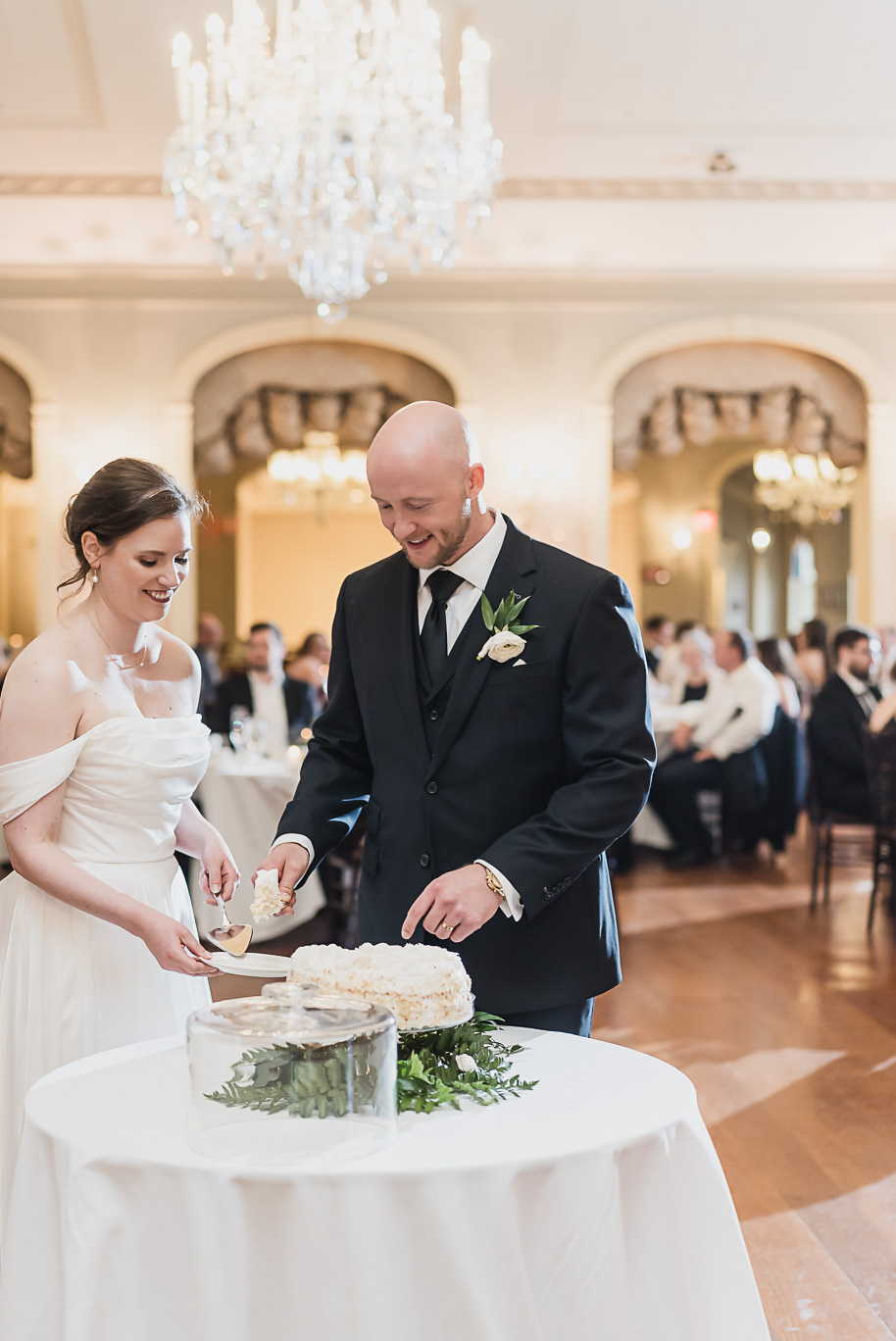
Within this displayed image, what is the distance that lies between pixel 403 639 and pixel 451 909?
0.53m

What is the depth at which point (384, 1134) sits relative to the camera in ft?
4.50

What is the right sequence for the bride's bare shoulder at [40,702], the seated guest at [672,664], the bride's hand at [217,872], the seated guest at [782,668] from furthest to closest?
1. the seated guest at [672,664]
2. the seated guest at [782,668]
3. the bride's hand at [217,872]
4. the bride's bare shoulder at [40,702]

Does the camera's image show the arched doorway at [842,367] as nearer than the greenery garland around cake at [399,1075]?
No

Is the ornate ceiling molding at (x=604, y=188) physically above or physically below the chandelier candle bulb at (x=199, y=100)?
above

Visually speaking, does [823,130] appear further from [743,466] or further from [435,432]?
[743,466]

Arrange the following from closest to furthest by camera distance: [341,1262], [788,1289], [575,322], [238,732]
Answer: [341,1262] < [788,1289] < [238,732] < [575,322]

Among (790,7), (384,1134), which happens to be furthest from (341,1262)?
(790,7)

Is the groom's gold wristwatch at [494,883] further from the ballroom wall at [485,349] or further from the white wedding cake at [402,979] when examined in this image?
the ballroom wall at [485,349]

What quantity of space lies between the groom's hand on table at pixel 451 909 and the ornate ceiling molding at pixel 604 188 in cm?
756

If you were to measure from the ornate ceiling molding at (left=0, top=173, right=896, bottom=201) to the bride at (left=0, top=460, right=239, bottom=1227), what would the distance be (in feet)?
22.6

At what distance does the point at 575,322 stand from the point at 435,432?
851 centimetres

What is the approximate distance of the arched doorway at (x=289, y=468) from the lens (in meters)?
10.0

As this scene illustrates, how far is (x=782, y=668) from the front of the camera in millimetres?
8891

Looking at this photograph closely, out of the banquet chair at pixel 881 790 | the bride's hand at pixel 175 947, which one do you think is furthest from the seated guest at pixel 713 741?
the bride's hand at pixel 175 947
